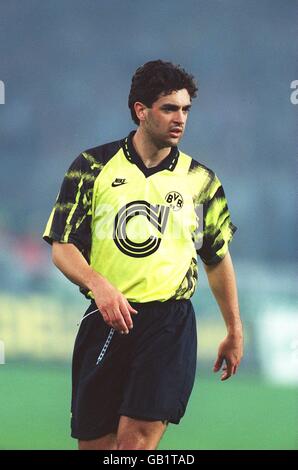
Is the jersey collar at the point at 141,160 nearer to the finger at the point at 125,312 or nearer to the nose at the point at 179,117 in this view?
the nose at the point at 179,117

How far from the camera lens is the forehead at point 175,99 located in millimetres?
4691

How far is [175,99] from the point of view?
185 inches

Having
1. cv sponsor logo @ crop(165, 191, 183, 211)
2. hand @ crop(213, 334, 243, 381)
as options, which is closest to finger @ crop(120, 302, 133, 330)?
cv sponsor logo @ crop(165, 191, 183, 211)

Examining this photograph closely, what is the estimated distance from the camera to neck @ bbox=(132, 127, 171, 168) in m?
4.77

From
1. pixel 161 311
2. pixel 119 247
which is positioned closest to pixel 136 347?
pixel 161 311

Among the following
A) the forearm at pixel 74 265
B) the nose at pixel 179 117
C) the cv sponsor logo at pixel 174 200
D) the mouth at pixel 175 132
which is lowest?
the forearm at pixel 74 265

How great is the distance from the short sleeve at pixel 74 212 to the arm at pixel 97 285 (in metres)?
0.06

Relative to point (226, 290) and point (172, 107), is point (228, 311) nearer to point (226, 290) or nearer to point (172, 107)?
point (226, 290)

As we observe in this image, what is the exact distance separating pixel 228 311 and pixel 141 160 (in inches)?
33.9

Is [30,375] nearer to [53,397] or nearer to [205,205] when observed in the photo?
[53,397]

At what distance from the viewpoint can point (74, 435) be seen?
15.3 feet

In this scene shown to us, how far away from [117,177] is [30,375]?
5.30 ft

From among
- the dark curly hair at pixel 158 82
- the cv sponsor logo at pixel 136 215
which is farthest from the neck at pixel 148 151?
the cv sponsor logo at pixel 136 215

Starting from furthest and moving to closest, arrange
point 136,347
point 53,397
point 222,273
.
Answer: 1. point 53,397
2. point 222,273
3. point 136,347
